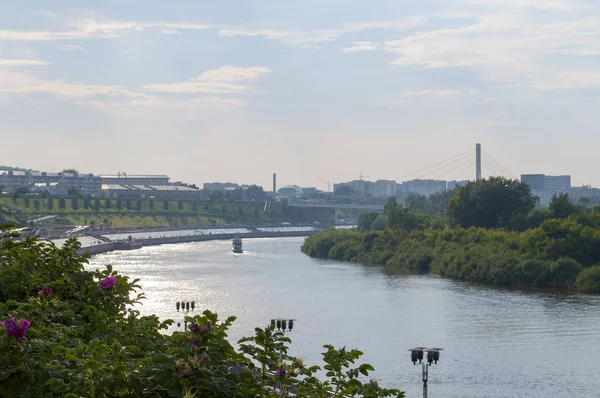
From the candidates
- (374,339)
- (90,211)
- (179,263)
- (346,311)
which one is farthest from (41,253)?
(90,211)

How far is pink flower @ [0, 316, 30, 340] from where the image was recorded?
6.88m

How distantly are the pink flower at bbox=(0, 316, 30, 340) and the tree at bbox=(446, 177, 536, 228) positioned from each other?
82289 millimetres

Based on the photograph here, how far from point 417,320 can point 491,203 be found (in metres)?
44.2

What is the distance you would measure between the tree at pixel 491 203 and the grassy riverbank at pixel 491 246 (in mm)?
155

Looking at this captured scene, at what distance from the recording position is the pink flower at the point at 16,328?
271 inches

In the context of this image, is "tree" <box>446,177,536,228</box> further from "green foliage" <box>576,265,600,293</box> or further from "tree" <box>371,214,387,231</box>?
"green foliage" <box>576,265,600,293</box>

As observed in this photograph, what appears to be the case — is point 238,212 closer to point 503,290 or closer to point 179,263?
point 179,263

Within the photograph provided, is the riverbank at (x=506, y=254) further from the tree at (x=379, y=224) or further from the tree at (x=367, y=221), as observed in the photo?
the tree at (x=367, y=221)

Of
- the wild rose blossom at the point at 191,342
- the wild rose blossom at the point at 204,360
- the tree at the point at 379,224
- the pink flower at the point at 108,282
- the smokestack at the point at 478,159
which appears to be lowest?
the wild rose blossom at the point at 204,360

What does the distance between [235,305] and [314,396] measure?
45.7 metres

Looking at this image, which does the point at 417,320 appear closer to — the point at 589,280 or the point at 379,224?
the point at 589,280

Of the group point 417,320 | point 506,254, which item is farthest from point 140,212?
point 417,320

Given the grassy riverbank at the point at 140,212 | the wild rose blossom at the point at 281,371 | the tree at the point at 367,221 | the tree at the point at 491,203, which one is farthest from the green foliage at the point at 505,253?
the wild rose blossom at the point at 281,371

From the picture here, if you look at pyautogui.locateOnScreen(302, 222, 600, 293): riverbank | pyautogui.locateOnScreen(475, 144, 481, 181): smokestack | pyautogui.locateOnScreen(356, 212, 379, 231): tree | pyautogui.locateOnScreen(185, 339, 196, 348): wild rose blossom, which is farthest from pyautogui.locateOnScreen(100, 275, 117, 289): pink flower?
pyautogui.locateOnScreen(475, 144, 481, 181): smokestack
